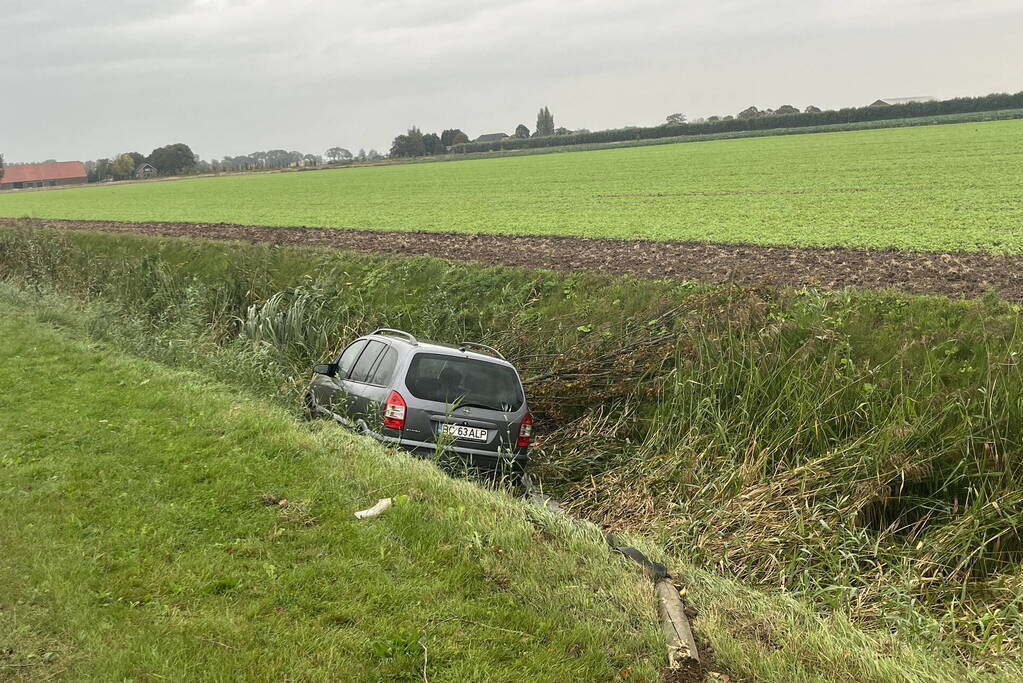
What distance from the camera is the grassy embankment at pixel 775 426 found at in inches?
277

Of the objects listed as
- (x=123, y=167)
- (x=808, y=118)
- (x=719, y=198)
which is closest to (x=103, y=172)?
(x=123, y=167)

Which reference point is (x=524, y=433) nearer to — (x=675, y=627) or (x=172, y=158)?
(x=675, y=627)

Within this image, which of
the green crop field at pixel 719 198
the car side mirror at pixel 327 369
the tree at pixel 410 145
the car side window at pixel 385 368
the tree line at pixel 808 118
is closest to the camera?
the car side window at pixel 385 368

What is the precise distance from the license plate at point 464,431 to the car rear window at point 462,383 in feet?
0.87

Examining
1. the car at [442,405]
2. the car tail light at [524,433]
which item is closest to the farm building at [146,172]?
the car at [442,405]

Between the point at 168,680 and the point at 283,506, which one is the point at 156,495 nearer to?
the point at 283,506

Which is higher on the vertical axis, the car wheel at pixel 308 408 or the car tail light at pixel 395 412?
the car tail light at pixel 395 412

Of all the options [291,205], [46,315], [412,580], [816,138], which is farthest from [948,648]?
[816,138]

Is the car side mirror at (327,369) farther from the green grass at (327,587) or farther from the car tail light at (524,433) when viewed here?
the car tail light at (524,433)

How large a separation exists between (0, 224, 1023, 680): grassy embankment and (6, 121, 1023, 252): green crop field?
23.0ft

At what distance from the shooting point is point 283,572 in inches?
232

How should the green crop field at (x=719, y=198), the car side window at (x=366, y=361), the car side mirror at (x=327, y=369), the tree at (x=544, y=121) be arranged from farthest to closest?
1. the tree at (x=544, y=121)
2. the green crop field at (x=719, y=198)
3. the car side mirror at (x=327, y=369)
4. the car side window at (x=366, y=361)

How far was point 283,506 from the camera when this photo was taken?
718cm

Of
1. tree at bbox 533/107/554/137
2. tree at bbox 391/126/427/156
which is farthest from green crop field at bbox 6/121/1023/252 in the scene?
tree at bbox 533/107/554/137
